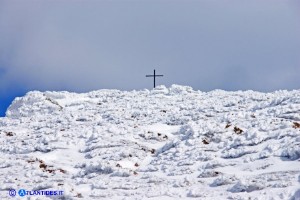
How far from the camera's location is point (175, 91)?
44.3 m

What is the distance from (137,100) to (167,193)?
23299mm

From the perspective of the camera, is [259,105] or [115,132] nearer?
[115,132]

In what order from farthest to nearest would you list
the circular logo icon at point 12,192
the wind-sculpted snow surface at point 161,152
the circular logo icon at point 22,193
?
the circular logo icon at point 12,192
the circular logo icon at point 22,193
the wind-sculpted snow surface at point 161,152

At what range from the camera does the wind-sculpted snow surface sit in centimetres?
1675

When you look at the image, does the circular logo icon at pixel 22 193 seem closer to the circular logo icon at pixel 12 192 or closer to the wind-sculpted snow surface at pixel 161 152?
the circular logo icon at pixel 12 192

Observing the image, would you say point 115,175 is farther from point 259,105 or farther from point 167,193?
point 259,105

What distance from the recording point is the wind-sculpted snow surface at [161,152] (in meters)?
16.8

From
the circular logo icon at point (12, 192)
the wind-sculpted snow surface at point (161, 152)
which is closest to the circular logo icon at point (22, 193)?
the circular logo icon at point (12, 192)

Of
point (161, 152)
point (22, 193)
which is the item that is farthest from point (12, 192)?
point (161, 152)

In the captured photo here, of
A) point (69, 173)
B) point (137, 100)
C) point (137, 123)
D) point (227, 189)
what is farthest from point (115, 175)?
point (137, 100)

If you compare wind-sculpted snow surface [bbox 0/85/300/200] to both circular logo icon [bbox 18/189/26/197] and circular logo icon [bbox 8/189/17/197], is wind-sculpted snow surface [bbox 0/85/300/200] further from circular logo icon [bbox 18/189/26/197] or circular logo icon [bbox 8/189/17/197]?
circular logo icon [bbox 18/189/26/197]

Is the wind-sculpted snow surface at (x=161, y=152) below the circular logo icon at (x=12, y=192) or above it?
above

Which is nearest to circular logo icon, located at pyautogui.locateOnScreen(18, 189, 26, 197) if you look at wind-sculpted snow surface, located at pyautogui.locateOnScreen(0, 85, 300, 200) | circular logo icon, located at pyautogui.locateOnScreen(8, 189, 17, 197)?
circular logo icon, located at pyautogui.locateOnScreen(8, 189, 17, 197)

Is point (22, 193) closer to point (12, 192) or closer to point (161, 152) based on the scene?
point (12, 192)
